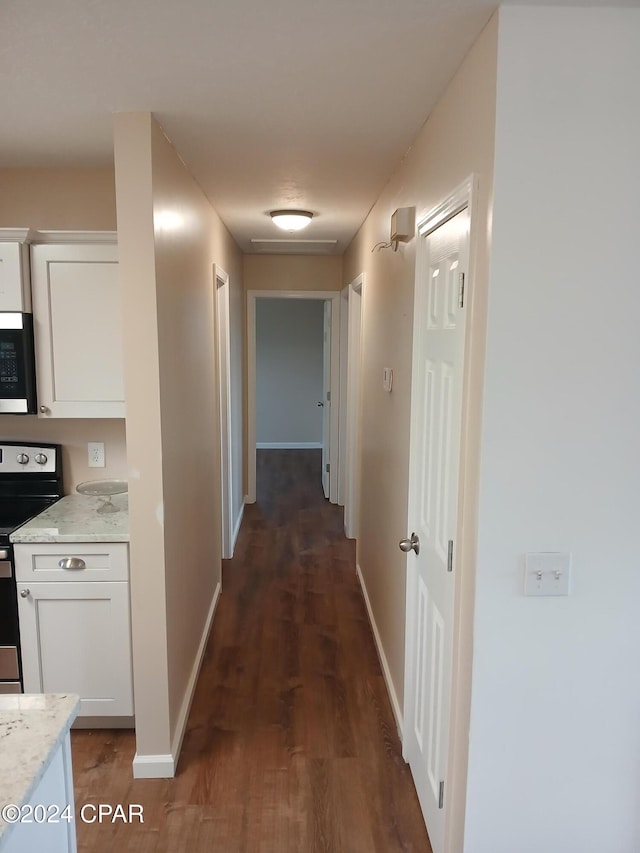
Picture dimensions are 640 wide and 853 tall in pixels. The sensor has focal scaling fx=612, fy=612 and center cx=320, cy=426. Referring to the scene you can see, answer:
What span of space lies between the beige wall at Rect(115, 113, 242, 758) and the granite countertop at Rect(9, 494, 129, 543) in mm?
245

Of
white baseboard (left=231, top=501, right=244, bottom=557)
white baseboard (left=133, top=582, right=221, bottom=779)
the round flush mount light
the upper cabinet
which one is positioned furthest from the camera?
white baseboard (left=231, top=501, right=244, bottom=557)

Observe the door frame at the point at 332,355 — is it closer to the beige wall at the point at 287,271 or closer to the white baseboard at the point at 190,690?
the beige wall at the point at 287,271

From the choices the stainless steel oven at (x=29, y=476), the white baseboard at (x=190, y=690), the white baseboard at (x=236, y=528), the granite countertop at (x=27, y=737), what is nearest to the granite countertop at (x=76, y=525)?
the stainless steel oven at (x=29, y=476)

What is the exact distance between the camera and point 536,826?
5.27 feet

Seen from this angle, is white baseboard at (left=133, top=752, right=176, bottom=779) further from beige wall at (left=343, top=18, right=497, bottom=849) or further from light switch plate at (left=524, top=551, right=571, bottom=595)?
light switch plate at (left=524, top=551, right=571, bottom=595)

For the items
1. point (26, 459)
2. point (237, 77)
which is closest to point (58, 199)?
point (26, 459)

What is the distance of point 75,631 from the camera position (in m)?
2.46

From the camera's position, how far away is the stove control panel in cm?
299

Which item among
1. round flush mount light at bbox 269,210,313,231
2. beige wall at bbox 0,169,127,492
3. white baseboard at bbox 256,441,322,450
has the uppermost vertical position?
round flush mount light at bbox 269,210,313,231

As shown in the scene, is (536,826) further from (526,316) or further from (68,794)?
(526,316)

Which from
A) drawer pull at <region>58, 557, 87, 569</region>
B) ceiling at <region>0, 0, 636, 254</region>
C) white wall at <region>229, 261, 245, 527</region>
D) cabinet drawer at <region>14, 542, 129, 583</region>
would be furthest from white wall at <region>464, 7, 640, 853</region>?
white wall at <region>229, 261, 245, 527</region>

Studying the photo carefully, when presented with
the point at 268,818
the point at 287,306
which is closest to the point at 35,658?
the point at 268,818

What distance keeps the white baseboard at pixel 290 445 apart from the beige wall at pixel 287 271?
3.43m

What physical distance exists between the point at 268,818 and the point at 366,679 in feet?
3.23
